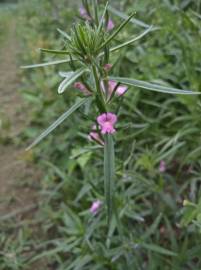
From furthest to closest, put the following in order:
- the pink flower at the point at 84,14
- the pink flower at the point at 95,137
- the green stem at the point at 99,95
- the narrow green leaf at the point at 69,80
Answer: the pink flower at the point at 84,14 → the pink flower at the point at 95,137 → the green stem at the point at 99,95 → the narrow green leaf at the point at 69,80

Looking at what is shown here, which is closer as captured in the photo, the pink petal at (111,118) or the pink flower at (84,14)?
the pink petal at (111,118)

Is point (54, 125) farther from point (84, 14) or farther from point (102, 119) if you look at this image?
point (84, 14)

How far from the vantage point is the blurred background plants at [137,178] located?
1.33 metres

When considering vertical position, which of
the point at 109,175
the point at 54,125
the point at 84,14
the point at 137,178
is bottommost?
the point at 137,178

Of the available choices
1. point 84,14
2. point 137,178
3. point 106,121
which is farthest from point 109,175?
point 84,14

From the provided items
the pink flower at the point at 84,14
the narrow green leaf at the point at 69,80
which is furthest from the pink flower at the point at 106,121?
the pink flower at the point at 84,14

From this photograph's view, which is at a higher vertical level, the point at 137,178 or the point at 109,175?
the point at 109,175

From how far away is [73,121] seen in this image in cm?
195

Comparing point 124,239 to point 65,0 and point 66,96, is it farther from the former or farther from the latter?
point 65,0

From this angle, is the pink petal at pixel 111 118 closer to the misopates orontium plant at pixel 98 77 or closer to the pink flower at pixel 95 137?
the misopates orontium plant at pixel 98 77

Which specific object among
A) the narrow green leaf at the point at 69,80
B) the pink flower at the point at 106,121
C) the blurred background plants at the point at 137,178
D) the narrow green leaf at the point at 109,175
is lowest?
the blurred background plants at the point at 137,178

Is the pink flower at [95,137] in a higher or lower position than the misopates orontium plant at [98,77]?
lower

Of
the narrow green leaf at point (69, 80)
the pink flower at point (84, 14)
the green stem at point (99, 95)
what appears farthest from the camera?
the pink flower at point (84, 14)

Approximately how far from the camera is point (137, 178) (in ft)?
4.46
